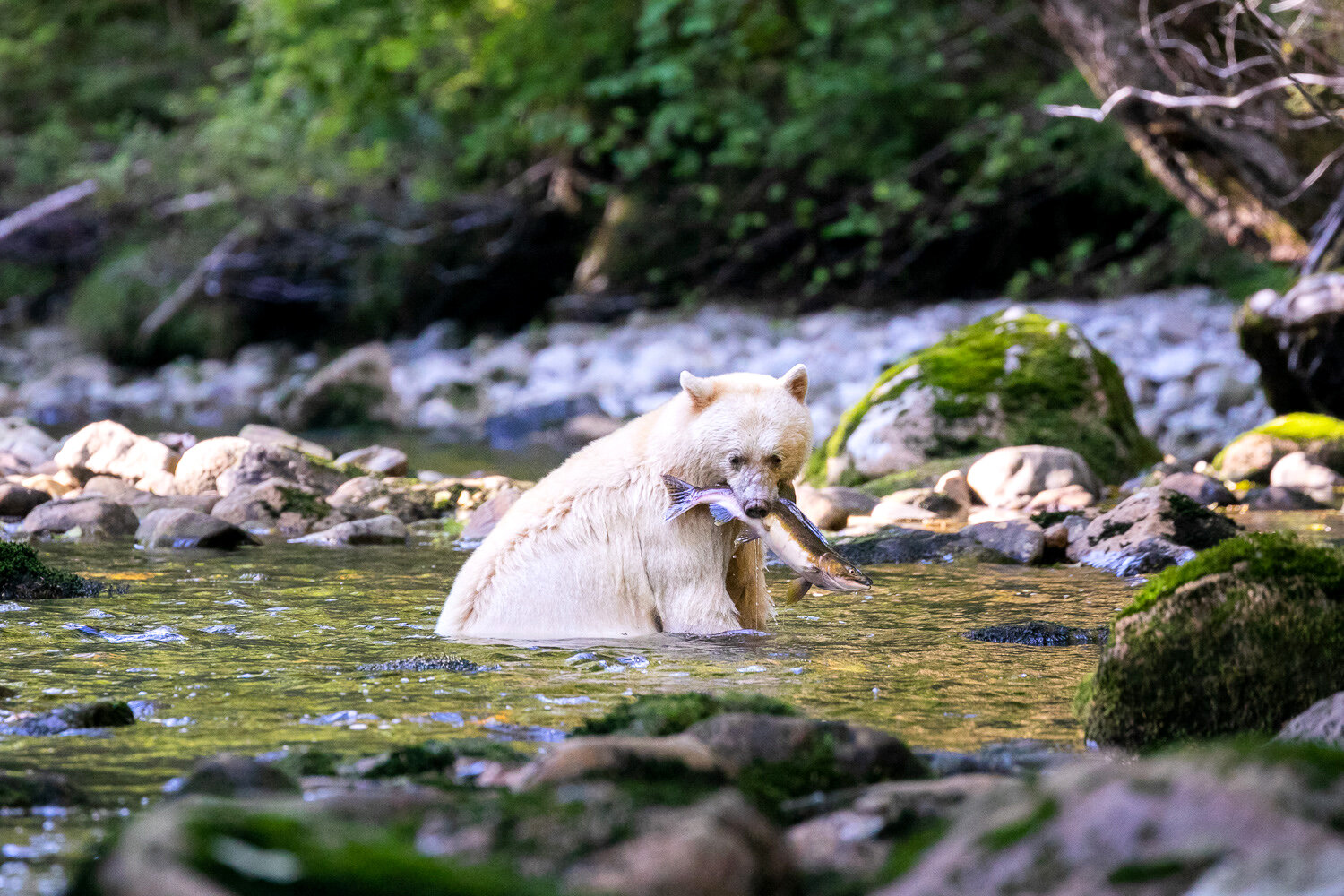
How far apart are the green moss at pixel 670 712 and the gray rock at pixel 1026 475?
19.3ft

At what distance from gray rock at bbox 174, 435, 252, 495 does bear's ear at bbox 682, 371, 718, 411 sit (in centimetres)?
576

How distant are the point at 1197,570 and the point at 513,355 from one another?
16.6m

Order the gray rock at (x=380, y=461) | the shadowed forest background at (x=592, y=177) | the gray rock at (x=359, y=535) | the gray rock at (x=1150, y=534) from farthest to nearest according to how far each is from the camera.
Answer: the shadowed forest background at (x=592, y=177)
the gray rock at (x=380, y=461)
the gray rock at (x=359, y=535)
the gray rock at (x=1150, y=534)

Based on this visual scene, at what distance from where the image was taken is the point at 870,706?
169 inches

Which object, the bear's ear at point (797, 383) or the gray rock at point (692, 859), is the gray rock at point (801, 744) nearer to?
the gray rock at point (692, 859)

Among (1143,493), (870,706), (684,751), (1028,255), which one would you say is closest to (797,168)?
(1028,255)

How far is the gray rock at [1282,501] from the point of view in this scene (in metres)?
8.84

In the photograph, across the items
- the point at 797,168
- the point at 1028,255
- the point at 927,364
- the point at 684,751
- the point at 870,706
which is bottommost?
the point at 870,706

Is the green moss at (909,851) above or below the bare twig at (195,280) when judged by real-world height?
below

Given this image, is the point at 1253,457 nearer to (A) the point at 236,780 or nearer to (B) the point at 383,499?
(B) the point at 383,499

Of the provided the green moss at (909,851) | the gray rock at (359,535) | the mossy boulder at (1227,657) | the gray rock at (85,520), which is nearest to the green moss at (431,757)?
the green moss at (909,851)

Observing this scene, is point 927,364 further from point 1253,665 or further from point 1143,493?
point 1253,665

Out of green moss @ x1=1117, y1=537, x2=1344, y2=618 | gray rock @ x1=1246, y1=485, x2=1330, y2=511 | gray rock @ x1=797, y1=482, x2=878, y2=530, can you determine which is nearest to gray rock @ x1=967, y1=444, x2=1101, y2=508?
gray rock @ x1=797, y1=482, x2=878, y2=530

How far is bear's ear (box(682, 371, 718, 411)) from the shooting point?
5.09m
